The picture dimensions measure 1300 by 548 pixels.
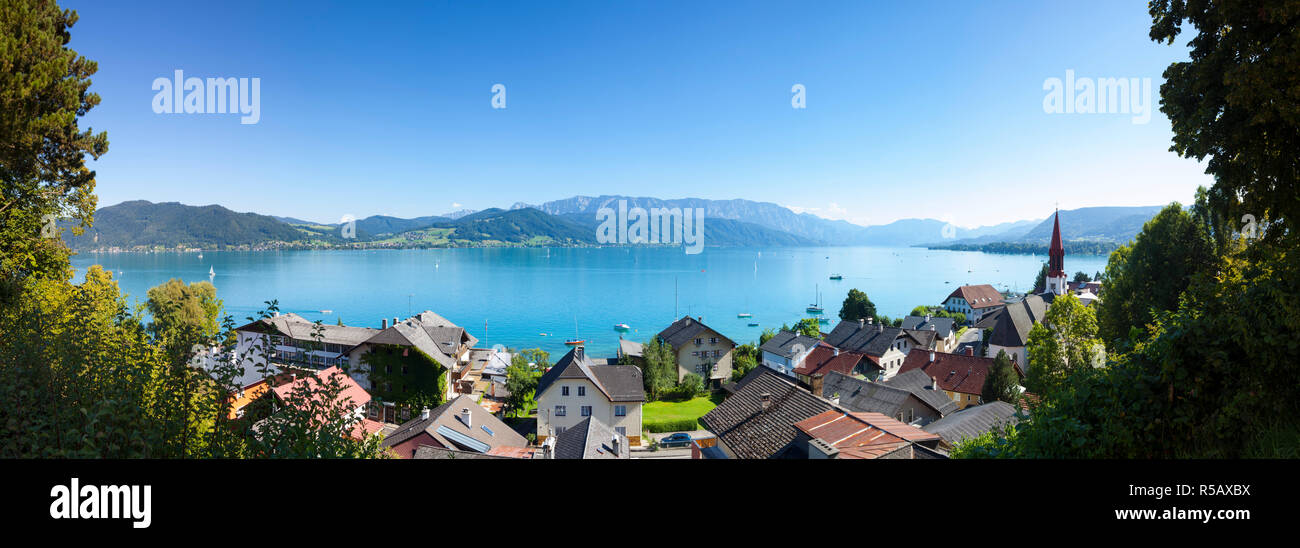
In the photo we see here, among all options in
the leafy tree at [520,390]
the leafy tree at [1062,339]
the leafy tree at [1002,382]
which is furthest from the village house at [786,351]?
the leafy tree at [1062,339]

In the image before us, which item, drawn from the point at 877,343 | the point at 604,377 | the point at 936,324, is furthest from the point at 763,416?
the point at 936,324

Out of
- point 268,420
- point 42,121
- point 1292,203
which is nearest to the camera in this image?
point 268,420

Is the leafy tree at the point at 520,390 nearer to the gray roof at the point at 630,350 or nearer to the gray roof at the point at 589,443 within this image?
the gray roof at the point at 630,350

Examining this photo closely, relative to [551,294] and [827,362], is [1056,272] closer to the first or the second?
[827,362]
